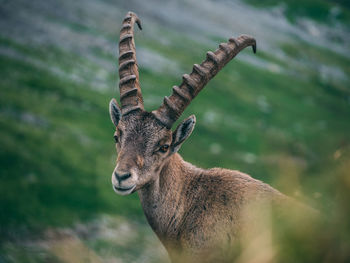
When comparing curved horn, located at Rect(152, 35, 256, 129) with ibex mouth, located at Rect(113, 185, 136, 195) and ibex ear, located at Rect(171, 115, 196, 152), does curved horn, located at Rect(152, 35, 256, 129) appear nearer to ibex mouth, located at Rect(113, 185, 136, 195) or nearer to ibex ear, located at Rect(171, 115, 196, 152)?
ibex ear, located at Rect(171, 115, 196, 152)

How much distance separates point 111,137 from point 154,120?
2167 centimetres

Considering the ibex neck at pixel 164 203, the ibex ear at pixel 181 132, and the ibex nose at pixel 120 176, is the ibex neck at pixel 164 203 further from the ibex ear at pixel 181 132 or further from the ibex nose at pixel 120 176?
the ibex nose at pixel 120 176

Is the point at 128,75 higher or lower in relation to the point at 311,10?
lower

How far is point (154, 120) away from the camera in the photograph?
693 centimetres

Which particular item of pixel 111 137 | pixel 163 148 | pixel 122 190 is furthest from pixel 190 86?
pixel 111 137

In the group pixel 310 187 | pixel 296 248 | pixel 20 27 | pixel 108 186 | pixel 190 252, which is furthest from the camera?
pixel 20 27

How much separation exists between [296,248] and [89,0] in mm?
71354

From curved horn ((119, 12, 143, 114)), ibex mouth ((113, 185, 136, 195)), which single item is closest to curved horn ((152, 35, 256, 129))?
Result: curved horn ((119, 12, 143, 114))

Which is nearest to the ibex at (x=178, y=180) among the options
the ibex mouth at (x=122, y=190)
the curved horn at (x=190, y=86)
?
the curved horn at (x=190, y=86)

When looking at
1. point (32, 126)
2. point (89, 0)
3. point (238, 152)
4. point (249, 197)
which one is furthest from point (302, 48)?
point (249, 197)

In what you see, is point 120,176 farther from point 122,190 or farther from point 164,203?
point 164,203

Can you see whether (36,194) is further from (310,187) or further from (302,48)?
(302,48)

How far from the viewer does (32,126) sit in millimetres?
25953

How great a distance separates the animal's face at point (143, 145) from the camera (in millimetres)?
6359
